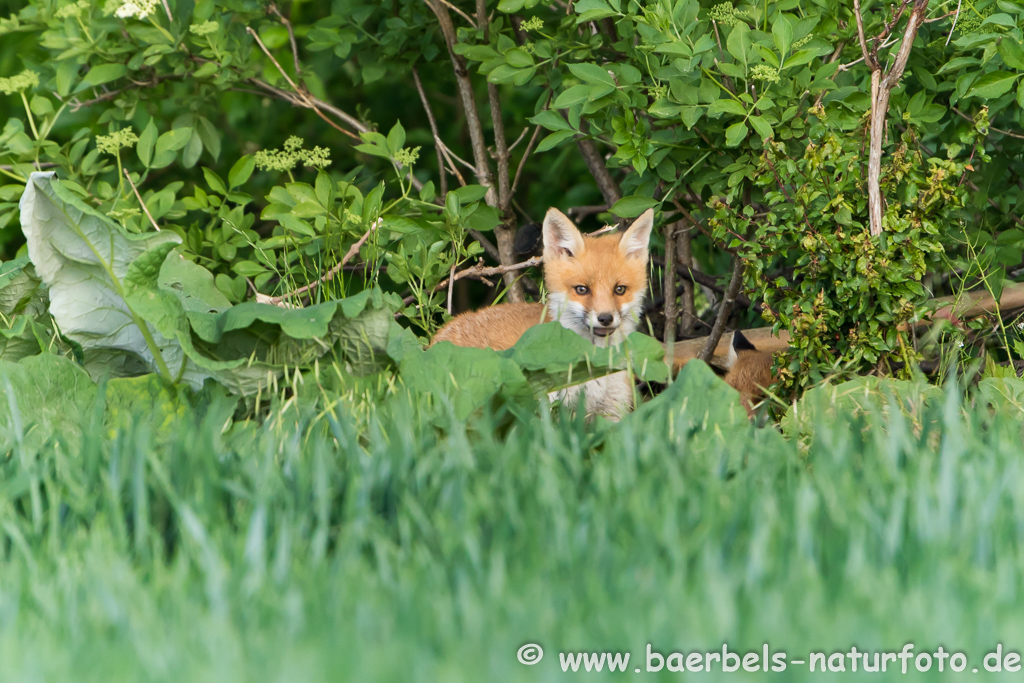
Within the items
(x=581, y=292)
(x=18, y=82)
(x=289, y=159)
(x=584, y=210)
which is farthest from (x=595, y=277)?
(x=18, y=82)

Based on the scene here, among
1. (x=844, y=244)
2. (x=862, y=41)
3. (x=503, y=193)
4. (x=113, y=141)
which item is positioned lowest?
(x=503, y=193)

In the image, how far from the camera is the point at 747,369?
14.5ft

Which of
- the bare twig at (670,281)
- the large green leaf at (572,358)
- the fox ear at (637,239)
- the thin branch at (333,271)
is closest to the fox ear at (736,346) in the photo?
the bare twig at (670,281)

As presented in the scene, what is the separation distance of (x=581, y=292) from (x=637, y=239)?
1.33 feet

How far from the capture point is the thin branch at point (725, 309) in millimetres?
4410

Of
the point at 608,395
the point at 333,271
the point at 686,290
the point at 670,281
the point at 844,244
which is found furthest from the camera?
the point at 686,290

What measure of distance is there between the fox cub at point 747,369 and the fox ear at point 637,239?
646 millimetres

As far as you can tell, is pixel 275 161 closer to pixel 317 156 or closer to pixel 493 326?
pixel 317 156

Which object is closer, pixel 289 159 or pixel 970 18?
pixel 970 18

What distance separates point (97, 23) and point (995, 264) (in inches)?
179

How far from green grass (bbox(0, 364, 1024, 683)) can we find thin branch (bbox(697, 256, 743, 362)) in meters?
1.55

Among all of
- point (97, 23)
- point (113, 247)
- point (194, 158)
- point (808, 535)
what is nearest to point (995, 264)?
point (808, 535)

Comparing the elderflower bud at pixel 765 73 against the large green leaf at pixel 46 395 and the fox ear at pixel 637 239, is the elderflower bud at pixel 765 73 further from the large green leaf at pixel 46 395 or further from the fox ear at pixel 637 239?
the large green leaf at pixel 46 395

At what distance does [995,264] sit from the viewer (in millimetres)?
4180
